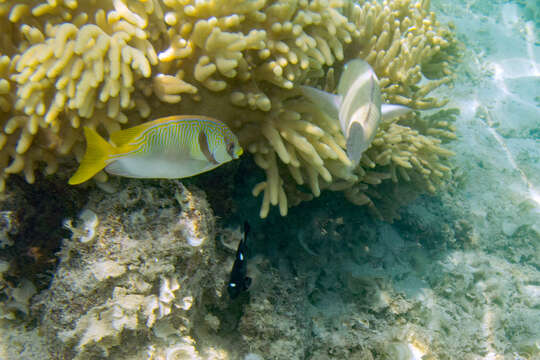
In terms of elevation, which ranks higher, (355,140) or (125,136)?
(355,140)

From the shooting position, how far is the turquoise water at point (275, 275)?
7.39ft

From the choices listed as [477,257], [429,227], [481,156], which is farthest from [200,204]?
[481,156]

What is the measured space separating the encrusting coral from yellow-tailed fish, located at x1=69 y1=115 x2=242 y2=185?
0.48 m

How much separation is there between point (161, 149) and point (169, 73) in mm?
913

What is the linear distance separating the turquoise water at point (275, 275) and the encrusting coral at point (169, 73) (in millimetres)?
450

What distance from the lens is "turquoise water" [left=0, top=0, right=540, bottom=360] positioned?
7.39 ft

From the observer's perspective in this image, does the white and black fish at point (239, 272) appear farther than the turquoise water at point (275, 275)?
Yes

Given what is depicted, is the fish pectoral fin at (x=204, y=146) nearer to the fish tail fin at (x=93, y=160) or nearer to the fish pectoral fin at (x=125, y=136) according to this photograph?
the fish pectoral fin at (x=125, y=136)

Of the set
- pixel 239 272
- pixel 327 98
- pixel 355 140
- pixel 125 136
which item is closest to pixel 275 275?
pixel 239 272

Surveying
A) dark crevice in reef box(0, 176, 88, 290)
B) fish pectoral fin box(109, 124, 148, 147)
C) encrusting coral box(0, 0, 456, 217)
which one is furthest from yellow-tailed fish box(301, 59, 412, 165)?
dark crevice in reef box(0, 176, 88, 290)

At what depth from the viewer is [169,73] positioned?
2.42 m

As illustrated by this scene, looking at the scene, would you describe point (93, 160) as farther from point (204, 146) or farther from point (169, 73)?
point (169, 73)

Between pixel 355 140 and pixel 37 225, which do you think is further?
pixel 37 225

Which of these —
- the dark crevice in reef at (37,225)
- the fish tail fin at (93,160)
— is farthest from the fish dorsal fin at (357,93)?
the dark crevice in reef at (37,225)
